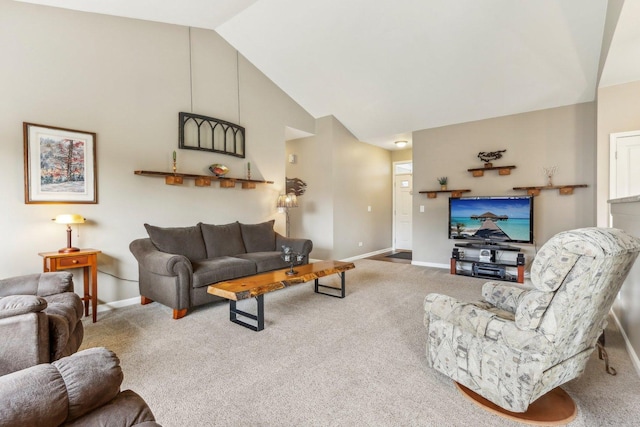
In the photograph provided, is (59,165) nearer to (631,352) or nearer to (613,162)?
(631,352)

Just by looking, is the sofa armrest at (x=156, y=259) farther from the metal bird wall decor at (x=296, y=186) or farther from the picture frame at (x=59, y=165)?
the metal bird wall decor at (x=296, y=186)

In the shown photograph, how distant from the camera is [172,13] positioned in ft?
12.7

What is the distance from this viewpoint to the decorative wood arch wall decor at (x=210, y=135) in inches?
171

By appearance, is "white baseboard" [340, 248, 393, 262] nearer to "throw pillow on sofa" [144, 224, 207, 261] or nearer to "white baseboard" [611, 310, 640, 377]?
"throw pillow on sofa" [144, 224, 207, 261]

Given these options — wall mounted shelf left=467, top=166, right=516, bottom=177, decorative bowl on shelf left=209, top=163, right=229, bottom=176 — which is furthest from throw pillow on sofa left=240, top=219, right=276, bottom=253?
wall mounted shelf left=467, top=166, right=516, bottom=177

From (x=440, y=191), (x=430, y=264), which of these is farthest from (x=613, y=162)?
(x=430, y=264)

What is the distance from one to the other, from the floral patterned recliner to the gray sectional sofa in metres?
2.51

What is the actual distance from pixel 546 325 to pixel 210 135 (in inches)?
176

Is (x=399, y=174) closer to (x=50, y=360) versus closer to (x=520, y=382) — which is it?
(x=520, y=382)

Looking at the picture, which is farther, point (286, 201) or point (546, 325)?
point (286, 201)

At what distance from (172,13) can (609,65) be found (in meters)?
5.15

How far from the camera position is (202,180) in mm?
4461

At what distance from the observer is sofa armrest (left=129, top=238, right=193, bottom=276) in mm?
3170

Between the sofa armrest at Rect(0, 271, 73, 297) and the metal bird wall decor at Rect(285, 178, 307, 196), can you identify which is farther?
the metal bird wall decor at Rect(285, 178, 307, 196)
